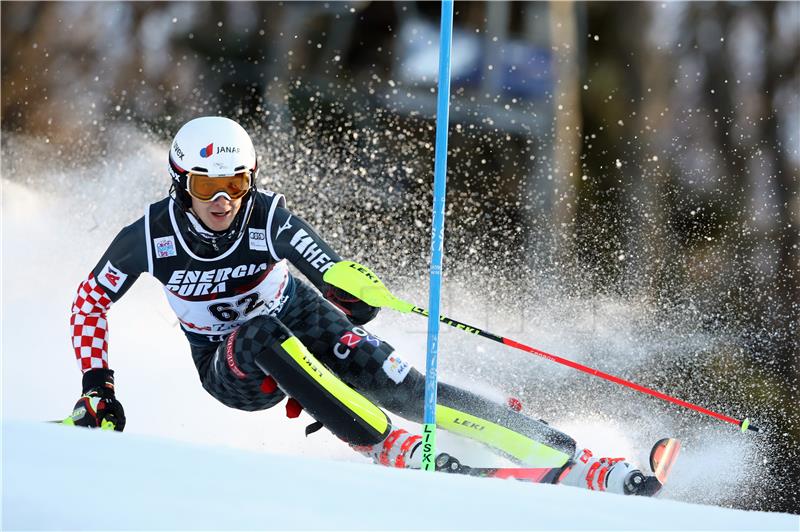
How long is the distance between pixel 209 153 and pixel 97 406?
0.81m

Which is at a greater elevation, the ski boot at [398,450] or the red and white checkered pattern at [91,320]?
the red and white checkered pattern at [91,320]

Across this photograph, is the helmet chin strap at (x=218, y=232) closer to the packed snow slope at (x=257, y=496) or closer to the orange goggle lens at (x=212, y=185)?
the orange goggle lens at (x=212, y=185)

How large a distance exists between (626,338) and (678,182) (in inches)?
76.9

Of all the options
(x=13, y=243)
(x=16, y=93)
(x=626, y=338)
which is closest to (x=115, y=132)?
(x=16, y=93)

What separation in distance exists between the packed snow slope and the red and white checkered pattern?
112 centimetres

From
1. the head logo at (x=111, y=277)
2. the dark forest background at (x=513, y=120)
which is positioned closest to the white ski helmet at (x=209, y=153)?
the head logo at (x=111, y=277)

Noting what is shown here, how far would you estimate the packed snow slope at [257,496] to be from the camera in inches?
45.7

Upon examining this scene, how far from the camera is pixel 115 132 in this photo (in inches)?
285

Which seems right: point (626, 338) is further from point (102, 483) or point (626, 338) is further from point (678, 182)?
point (102, 483)

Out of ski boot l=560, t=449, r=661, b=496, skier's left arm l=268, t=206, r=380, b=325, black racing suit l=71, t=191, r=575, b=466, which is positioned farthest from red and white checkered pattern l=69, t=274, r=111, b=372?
ski boot l=560, t=449, r=661, b=496

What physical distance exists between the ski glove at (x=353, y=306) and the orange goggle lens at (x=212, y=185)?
446 mm

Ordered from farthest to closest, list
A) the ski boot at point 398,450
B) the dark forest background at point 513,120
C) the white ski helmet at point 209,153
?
the dark forest background at point 513,120 → the white ski helmet at point 209,153 → the ski boot at point 398,450

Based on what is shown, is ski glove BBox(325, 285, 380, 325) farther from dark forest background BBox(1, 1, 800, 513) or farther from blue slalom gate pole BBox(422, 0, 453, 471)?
dark forest background BBox(1, 1, 800, 513)

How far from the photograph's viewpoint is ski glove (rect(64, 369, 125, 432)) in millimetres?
2490
